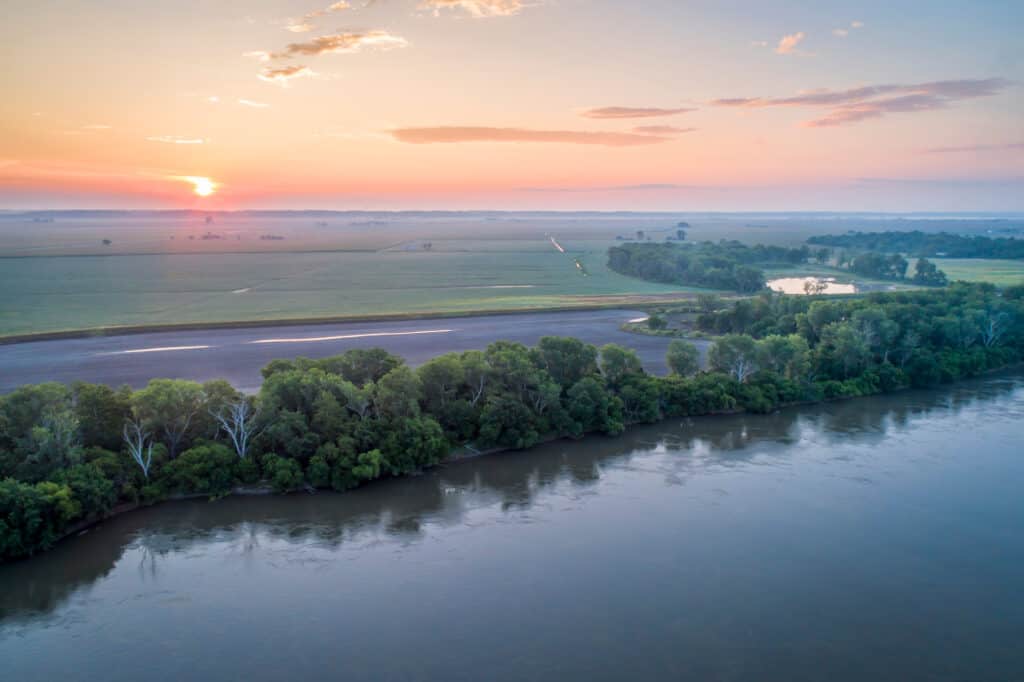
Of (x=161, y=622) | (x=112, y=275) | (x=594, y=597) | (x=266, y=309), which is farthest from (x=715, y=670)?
(x=112, y=275)

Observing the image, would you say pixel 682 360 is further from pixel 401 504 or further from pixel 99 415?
pixel 99 415

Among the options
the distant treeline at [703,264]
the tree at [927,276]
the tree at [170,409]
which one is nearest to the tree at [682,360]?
the tree at [170,409]

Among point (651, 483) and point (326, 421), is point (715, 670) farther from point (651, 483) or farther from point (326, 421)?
point (326, 421)

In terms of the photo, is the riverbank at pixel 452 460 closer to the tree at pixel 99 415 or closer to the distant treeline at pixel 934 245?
the tree at pixel 99 415

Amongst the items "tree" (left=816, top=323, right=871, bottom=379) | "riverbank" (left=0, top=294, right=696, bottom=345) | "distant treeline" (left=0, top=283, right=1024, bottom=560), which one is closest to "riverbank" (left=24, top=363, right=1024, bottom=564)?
"distant treeline" (left=0, top=283, right=1024, bottom=560)

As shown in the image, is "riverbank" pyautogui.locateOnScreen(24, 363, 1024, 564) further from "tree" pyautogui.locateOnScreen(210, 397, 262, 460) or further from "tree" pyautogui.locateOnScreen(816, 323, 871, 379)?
"tree" pyautogui.locateOnScreen(816, 323, 871, 379)

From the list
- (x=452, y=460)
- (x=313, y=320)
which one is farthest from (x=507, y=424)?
(x=313, y=320)

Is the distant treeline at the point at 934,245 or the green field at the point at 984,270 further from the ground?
the distant treeline at the point at 934,245
